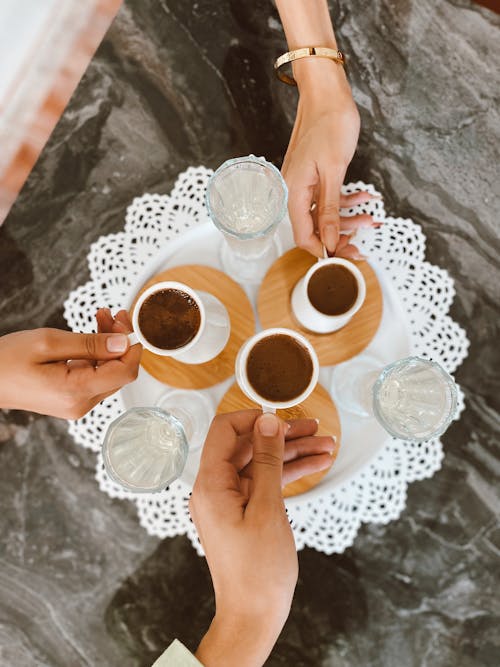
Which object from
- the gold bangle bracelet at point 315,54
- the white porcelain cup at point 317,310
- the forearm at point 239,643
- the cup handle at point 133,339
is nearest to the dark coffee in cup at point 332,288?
the white porcelain cup at point 317,310

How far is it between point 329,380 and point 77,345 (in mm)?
548

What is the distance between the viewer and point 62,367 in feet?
3.21

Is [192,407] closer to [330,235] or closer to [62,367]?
[62,367]

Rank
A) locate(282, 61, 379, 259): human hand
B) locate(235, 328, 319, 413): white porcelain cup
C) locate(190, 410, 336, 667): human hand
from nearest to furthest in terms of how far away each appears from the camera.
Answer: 1. locate(190, 410, 336, 667): human hand
2. locate(235, 328, 319, 413): white porcelain cup
3. locate(282, 61, 379, 259): human hand

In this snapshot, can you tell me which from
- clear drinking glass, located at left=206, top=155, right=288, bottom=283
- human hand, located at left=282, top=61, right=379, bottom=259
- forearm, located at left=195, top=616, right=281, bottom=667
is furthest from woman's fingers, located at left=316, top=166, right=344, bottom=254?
forearm, located at left=195, top=616, right=281, bottom=667

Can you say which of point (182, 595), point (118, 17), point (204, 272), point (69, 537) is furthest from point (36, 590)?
point (118, 17)

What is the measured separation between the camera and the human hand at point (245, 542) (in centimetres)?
93

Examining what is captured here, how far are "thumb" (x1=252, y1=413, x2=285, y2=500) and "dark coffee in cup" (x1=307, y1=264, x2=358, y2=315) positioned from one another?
0.92 feet

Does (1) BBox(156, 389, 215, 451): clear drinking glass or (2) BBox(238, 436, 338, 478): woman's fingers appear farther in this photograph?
(1) BBox(156, 389, 215, 451): clear drinking glass

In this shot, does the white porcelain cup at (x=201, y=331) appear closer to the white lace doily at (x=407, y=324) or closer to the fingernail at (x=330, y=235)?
the white lace doily at (x=407, y=324)

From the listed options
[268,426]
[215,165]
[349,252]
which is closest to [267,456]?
[268,426]

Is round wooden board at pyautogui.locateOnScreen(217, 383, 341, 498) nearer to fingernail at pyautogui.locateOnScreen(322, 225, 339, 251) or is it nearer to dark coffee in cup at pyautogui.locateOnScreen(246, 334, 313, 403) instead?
dark coffee in cup at pyautogui.locateOnScreen(246, 334, 313, 403)

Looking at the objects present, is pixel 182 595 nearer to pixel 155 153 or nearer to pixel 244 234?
pixel 244 234

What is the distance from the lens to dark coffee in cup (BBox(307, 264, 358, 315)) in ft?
3.66
